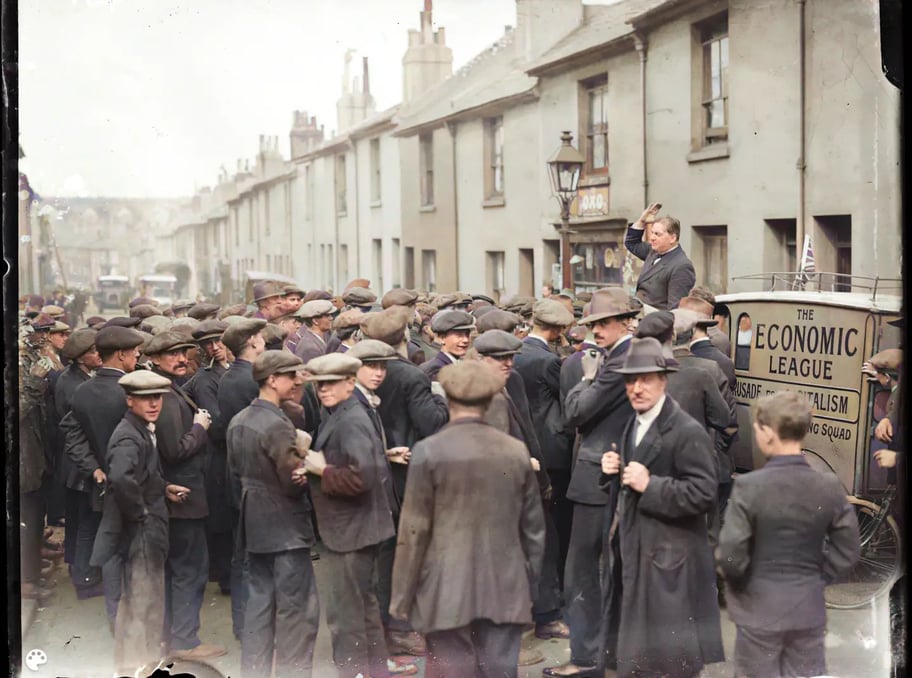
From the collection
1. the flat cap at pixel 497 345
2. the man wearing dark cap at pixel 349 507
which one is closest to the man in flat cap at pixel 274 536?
the man wearing dark cap at pixel 349 507

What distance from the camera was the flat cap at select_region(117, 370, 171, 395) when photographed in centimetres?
486

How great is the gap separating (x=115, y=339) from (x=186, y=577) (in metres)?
1.43

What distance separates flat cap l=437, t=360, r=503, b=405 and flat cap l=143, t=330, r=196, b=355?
1943 mm

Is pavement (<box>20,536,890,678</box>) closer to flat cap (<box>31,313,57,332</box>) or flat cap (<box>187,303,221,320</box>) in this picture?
flat cap (<box>31,313,57,332</box>)

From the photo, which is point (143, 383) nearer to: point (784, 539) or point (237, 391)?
point (237, 391)

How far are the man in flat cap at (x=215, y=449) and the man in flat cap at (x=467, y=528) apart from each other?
4.46ft

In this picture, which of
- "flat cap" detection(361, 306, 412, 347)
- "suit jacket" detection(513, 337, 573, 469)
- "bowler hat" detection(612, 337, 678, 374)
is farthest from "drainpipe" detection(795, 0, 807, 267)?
"flat cap" detection(361, 306, 412, 347)

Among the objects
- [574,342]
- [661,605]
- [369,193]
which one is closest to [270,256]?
[369,193]

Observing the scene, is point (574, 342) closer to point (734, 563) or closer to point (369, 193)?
point (369, 193)

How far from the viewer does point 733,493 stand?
3988 mm

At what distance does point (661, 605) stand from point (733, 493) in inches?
29.4

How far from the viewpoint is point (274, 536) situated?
15.2 ft

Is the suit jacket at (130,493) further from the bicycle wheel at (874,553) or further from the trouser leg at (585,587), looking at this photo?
the bicycle wheel at (874,553)

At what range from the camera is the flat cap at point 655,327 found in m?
4.79
